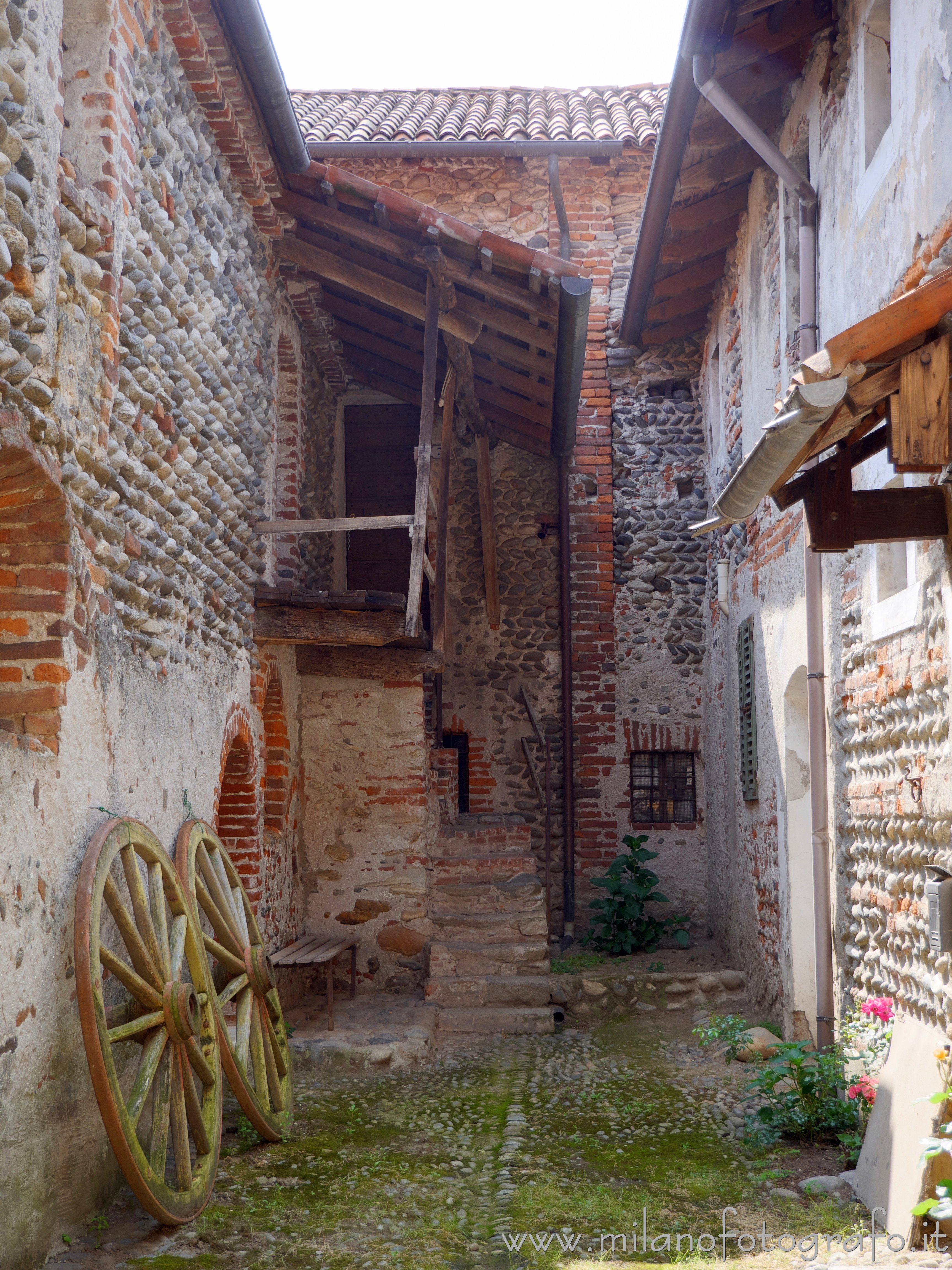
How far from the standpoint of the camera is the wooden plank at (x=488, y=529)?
902cm

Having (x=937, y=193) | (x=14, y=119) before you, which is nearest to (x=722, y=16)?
(x=937, y=193)

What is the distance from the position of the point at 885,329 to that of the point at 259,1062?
4.00 metres

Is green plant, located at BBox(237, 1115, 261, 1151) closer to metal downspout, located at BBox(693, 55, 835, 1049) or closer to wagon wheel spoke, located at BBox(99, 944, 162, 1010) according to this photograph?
wagon wheel spoke, located at BBox(99, 944, 162, 1010)

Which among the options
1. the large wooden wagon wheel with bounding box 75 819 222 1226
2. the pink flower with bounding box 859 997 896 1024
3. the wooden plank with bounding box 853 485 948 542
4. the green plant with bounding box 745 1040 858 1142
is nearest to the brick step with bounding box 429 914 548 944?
the green plant with bounding box 745 1040 858 1142

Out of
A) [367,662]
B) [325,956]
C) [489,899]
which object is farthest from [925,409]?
[489,899]

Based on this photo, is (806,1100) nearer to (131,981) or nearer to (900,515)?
(900,515)

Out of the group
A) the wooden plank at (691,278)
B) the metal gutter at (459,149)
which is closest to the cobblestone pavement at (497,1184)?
the wooden plank at (691,278)

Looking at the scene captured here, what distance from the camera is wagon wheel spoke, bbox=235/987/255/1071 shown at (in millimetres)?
4535

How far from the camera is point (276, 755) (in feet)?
23.0

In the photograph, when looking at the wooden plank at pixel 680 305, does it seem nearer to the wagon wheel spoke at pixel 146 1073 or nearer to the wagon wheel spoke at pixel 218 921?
the wagon wheel spoke at pixel 218 921

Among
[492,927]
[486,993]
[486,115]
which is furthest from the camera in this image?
[486,115]

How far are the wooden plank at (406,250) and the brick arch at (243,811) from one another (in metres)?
3.13

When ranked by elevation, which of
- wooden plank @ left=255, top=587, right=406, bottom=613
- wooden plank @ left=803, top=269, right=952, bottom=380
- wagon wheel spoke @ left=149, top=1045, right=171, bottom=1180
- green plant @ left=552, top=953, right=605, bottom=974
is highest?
wooden plank @ left=803, top=269, right=952, bottom=380

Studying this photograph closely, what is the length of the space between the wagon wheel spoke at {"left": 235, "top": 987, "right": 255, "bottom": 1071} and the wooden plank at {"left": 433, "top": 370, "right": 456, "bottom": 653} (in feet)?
10.3
